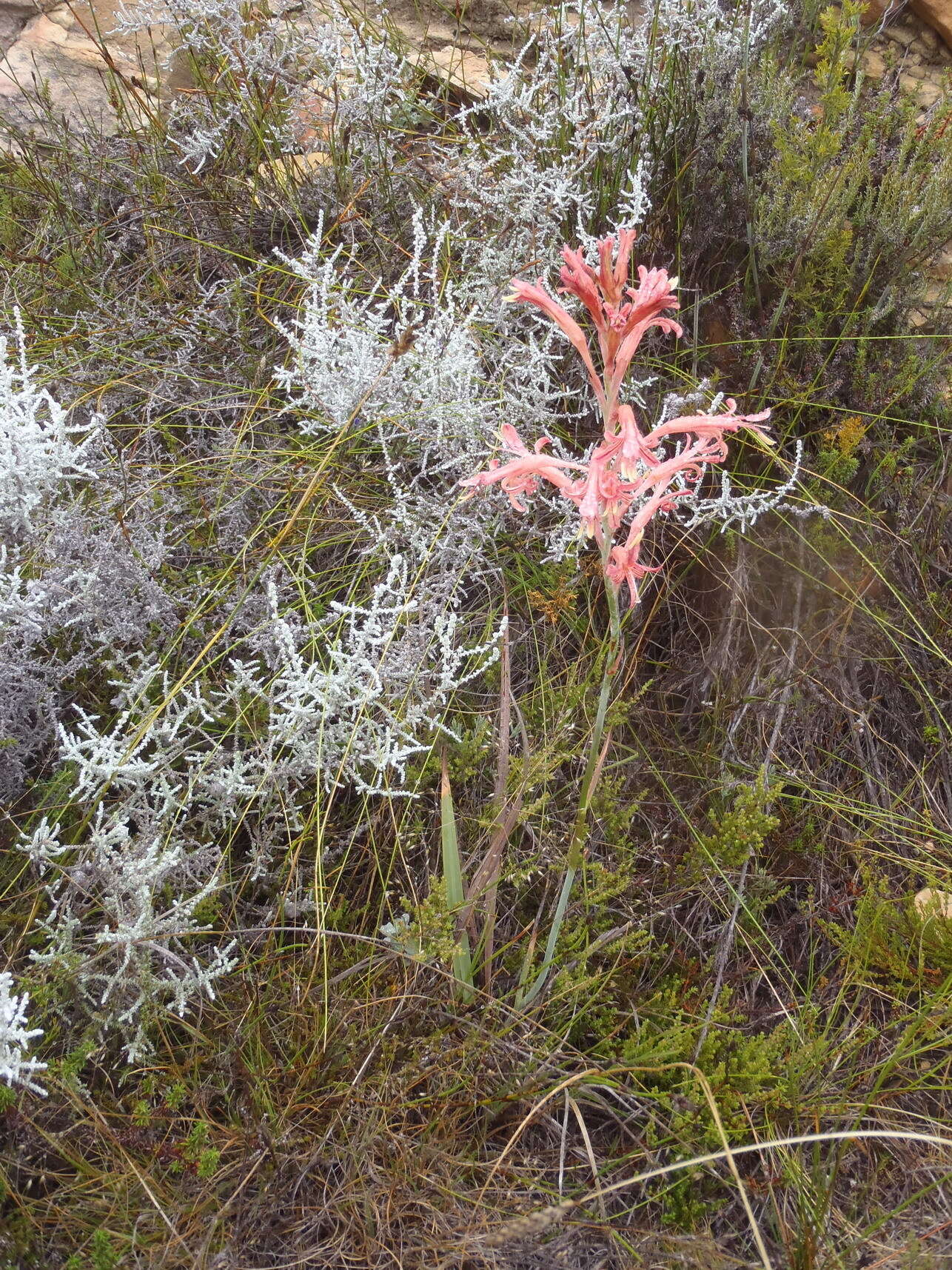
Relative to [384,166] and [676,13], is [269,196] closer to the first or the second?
[384,166]

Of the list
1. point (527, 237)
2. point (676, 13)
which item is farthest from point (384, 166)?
point (676, 13)

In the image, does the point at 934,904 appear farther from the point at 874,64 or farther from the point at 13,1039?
the point at 874,64

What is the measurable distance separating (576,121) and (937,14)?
1668 millimetres

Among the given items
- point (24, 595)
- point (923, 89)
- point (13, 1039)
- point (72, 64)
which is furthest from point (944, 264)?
point (72, 64)

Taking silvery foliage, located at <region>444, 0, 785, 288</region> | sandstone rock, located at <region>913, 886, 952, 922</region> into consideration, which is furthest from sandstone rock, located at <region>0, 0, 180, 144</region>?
sandstone rock, located at <region>913, 886, 952, 922</region>

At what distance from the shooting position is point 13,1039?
5.28ft

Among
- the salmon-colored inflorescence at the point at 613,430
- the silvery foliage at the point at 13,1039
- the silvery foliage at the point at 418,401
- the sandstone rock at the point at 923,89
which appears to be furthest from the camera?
the sandstone rock at the point at 923,89

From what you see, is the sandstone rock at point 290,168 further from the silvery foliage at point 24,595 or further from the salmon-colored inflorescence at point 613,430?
the salmon-colored inflorescence at point 613,430

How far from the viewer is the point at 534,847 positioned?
6.73ft

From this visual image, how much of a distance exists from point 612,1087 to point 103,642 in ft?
4.82

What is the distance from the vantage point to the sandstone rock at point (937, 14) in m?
3.31

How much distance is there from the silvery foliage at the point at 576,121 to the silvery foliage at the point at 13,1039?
2119 millimetres

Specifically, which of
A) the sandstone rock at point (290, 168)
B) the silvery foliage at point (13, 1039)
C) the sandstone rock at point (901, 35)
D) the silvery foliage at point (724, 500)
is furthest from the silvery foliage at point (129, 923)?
the sandstone rock at point (901, 35)

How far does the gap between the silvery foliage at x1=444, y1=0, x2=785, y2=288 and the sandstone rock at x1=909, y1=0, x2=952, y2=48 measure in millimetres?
688
